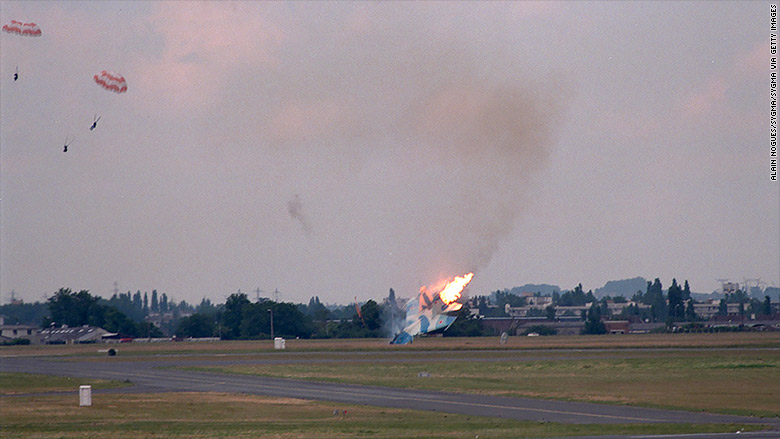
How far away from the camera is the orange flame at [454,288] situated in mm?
106562

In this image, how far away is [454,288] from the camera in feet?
356

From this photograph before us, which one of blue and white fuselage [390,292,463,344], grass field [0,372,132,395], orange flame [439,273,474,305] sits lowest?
grass field [0,372,132,395]

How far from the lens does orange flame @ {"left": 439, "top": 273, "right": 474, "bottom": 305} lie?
10656 cm

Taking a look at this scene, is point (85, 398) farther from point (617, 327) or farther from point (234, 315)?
point (617, 327)

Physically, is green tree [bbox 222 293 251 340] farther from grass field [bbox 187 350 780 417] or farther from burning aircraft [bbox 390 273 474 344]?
grass field [bbox 187 350 780 417]

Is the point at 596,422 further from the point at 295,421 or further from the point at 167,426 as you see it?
the point at 167,426

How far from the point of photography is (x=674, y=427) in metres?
40.9

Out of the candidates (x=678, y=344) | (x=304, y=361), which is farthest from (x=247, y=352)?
(x=678, y=344)

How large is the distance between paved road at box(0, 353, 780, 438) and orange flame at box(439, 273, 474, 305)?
68.7ft

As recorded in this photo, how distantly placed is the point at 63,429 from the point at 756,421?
34.8 meters

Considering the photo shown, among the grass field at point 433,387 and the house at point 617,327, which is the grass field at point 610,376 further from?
the house at point 617,327

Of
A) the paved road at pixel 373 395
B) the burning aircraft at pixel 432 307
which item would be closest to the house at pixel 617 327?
the burning aircraft at pixel 432 307

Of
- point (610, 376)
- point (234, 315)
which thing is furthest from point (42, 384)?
point (234, 315)

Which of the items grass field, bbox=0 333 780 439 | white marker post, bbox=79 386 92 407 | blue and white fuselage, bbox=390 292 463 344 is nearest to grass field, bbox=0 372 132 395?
grass field, bbox=0 333 780 439
